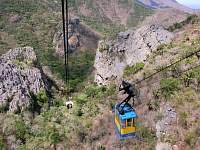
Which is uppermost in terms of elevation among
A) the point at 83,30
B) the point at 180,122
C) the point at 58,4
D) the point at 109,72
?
the point at 58,4

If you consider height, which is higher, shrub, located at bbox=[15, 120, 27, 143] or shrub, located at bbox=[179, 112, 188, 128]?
shrub, located at bbox=[179, 112, 188, 128]

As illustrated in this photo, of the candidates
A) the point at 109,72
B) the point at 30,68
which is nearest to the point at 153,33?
the point at 109,72

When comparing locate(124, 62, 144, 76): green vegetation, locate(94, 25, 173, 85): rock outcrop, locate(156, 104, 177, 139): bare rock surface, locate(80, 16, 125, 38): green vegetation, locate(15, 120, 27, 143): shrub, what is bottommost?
locate(15, 120, 27, 143): shrub

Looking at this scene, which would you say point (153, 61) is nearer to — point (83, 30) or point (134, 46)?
point (134, 46)

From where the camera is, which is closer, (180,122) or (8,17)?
(180,122)

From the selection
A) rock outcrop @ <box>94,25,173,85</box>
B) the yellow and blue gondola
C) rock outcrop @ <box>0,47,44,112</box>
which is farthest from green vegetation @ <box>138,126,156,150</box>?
rock outcrop @ <box>94,25,173,85</box>

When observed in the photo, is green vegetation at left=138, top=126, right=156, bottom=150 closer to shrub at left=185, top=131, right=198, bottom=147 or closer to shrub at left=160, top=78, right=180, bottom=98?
shrub at left=185, top=131, right=198, bottom=147

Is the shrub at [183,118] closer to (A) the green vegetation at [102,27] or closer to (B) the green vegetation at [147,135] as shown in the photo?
(B) the green vegetation at [147,135]
